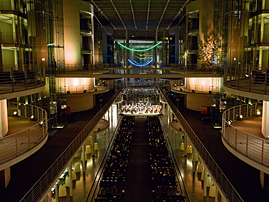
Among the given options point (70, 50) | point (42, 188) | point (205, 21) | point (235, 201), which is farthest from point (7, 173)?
point (205, 21)

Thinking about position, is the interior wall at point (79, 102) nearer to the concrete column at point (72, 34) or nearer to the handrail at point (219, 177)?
the concrete column at point (72, 34)

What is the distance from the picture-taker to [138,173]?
962 cm

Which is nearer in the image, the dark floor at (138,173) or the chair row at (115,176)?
the chair row at (115,176)

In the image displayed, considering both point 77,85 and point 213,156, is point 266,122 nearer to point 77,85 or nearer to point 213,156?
point 213,156

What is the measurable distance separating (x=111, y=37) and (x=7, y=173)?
19113mm

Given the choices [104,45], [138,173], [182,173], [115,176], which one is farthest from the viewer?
[104,45]

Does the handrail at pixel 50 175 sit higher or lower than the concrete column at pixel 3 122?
lower

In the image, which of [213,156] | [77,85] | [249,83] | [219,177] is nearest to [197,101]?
[77,85]

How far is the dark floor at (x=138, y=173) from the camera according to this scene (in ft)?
26.0

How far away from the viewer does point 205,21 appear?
12.8m

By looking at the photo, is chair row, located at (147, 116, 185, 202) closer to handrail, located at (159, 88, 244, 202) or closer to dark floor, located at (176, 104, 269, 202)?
handrail, located at (159, 88, 244, 202)

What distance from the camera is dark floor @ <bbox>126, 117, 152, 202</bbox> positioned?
26.0 ft

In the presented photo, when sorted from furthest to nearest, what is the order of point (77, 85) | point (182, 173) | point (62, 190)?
point (77, 85)
point (182, 173)
point (62, 190)

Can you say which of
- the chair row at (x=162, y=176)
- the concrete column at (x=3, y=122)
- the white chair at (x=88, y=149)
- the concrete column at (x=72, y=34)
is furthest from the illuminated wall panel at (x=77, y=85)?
the concrete column at (x=3, y=122)
